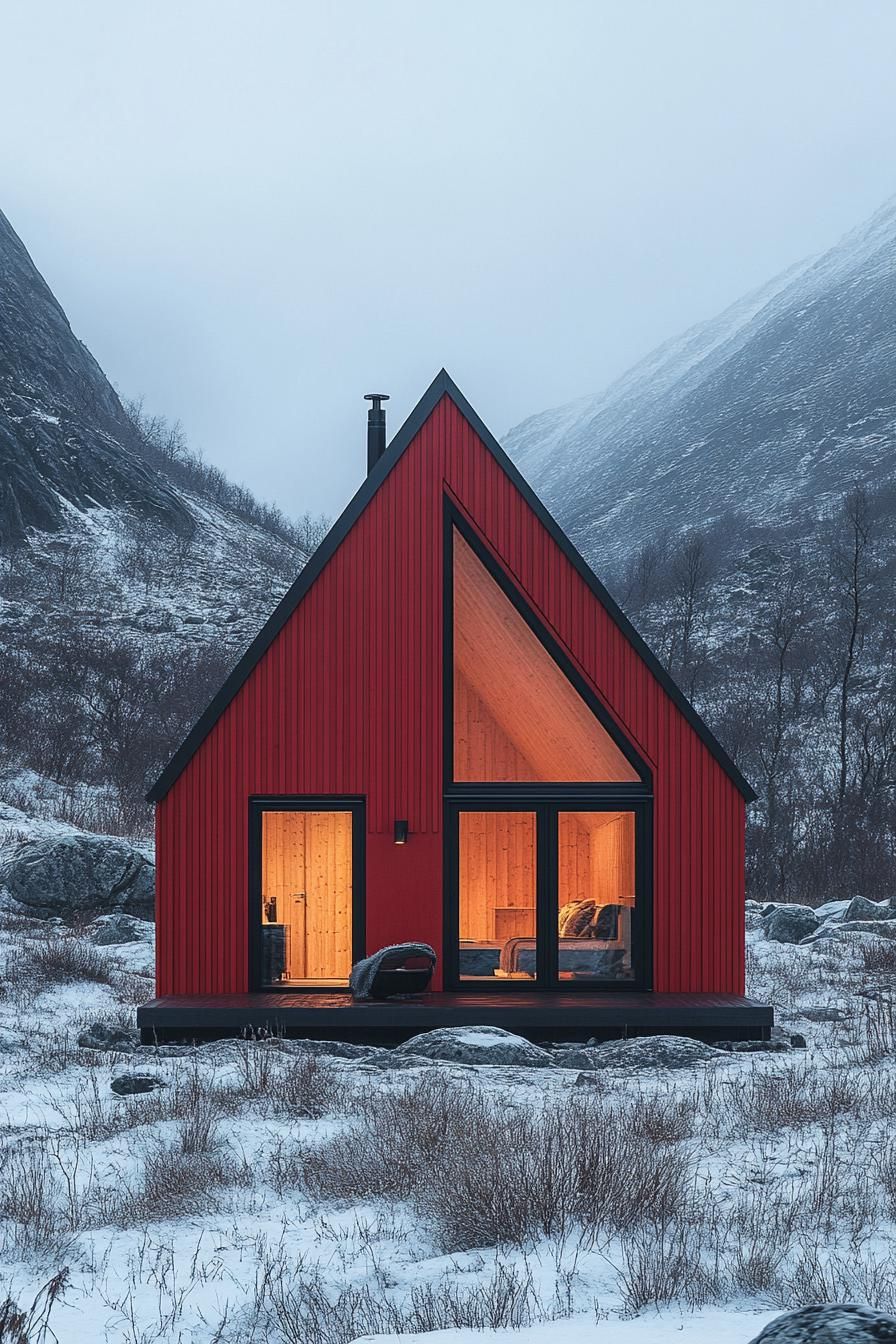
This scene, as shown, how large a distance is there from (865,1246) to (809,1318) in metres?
2.47

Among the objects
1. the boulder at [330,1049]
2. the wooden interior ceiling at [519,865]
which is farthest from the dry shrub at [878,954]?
the boulder at [330,1049]

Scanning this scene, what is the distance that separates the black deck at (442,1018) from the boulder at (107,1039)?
174mm

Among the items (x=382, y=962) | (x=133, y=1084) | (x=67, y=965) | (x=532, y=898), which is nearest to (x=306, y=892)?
(x=382, y=962)

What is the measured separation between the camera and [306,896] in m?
12.8

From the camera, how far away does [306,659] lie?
1272cm

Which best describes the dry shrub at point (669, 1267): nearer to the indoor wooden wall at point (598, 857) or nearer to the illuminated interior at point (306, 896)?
the indoor wooden wall at point (598, 857)

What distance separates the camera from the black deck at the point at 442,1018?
447 inches

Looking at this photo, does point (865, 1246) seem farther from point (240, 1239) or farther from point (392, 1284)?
point (240, 1239)

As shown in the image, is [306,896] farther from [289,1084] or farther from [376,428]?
[376,428]

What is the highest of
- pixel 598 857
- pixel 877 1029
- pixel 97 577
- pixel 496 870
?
pixel 97 577

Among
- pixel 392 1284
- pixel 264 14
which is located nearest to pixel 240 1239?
pixel 392 1284

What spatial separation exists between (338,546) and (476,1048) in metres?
5.15

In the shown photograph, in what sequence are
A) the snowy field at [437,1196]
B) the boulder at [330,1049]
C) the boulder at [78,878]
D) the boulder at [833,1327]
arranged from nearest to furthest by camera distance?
the boulder at [833,1327] → the snowy field at [437,1196] → the boulder at [330,1049] → the boulder at [78,878]

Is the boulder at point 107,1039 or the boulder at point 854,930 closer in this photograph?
the boulder at point 107,1039
